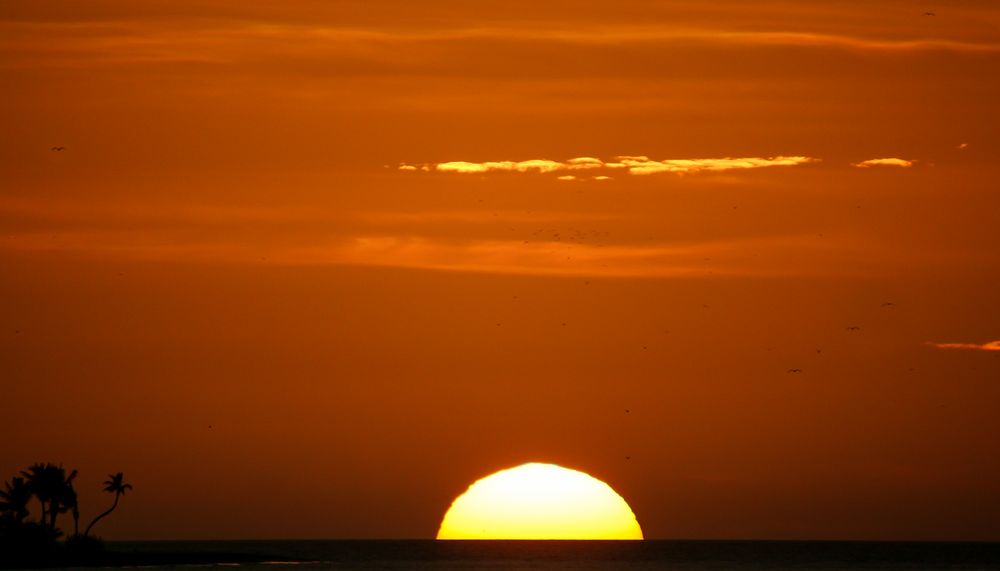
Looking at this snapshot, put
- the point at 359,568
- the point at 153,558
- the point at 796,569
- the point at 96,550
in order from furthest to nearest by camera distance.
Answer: the point at 796,569
the point at 359,568
the point at 153,558
the point at 96,550

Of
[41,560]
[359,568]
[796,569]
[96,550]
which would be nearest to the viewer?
[41,560]

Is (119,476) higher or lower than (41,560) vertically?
higher

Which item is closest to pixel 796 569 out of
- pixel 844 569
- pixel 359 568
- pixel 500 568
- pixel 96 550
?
pixel 844 569

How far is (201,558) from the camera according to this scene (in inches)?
7082

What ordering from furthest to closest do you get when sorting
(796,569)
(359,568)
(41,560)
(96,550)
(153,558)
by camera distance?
(796,569)
(359,568)
(153,558)
(96,550)
(41,560)

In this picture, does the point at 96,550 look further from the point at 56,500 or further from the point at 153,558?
the point at 153,558

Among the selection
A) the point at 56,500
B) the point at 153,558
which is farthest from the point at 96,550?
the point at 153,558

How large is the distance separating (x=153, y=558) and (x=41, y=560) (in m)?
27.7

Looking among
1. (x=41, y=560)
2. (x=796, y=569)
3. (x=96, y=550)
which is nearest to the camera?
(x=41, y=560)

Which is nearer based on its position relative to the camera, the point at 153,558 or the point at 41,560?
the point at 41,560

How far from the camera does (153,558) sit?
16600 cm

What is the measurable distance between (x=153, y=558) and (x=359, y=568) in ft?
76.2

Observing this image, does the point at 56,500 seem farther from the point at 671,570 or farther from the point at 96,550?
the point at 671,570

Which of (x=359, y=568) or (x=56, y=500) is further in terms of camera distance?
(x=359, y=568)
